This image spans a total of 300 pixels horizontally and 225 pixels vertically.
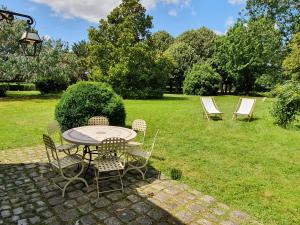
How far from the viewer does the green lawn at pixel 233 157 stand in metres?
4.42

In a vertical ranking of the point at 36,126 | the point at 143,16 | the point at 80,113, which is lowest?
the point at 36,126

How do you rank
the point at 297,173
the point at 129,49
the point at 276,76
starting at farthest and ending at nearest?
the point at 276,76 → the point at 129,49 → the point at 297,173

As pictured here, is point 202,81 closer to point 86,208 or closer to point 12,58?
point 12,58

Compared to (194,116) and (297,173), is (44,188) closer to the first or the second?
(297,173)

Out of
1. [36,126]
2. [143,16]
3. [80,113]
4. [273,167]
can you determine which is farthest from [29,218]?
[143,16]

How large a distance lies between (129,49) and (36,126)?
492 inches

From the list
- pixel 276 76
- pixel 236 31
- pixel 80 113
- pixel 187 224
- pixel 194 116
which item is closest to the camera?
pixel 187 224

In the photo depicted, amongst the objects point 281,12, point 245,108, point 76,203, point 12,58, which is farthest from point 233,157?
point 281,12

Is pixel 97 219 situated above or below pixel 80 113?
below

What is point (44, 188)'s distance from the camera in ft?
15.1

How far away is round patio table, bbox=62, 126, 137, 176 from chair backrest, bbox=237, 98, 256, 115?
729cm

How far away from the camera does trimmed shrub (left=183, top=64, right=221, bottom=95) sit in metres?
27.8

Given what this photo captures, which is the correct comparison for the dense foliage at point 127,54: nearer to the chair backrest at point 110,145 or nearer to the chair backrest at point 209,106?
the chair backrest at point 209,106

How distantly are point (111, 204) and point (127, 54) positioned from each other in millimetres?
18497
